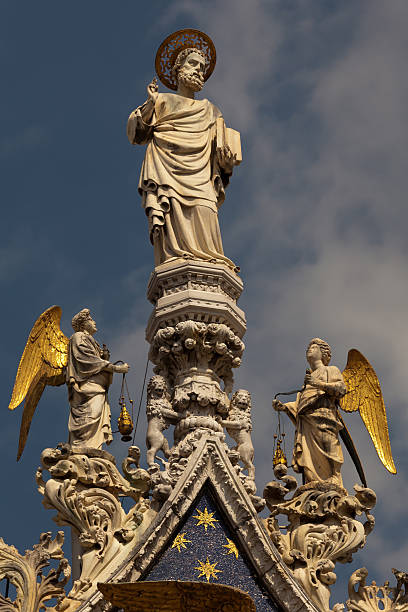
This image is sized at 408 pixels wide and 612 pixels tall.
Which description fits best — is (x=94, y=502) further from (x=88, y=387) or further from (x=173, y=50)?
(x=173, y=50)

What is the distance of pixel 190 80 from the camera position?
2120cm

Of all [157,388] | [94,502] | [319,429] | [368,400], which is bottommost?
[94,502]

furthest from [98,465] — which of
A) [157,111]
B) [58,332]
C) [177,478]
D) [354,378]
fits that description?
[157,111]

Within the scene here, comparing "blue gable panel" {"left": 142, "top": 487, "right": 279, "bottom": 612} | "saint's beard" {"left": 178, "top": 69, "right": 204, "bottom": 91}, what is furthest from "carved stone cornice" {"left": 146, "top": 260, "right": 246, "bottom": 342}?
"saint's beard" {"left": 178, "top": 69, "right": 204, "bottom": 91}

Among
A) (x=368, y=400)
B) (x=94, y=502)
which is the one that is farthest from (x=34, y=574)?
(x=368, y=400)

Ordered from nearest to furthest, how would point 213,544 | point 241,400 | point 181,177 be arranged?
point 213,544 → point 241,400 → point 181,177

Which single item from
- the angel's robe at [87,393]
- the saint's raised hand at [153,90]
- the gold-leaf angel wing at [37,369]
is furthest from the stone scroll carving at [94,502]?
the saint's raised hand at [153,90]

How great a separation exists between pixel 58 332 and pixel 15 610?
3.87 m

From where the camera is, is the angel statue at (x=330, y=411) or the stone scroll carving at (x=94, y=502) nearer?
the stone scroll carving at (x=94, y=502)

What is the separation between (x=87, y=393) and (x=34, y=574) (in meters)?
2.40

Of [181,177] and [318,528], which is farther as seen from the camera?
[181,177]

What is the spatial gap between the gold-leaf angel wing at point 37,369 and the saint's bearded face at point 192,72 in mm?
4063

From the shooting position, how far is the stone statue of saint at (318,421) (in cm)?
1870

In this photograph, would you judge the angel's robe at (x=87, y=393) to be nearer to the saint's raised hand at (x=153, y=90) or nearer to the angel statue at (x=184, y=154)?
the angel statue at (x=184, y=154)
